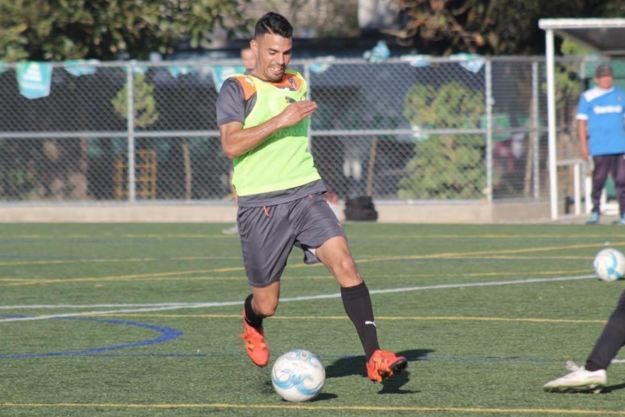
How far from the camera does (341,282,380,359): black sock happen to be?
7.46 meters

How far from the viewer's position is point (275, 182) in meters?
7.75

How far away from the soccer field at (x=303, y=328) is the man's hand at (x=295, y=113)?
139cm

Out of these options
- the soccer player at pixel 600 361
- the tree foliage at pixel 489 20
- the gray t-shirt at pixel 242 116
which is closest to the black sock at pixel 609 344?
the soccer player at pixel 600 361

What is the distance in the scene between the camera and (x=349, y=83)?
79.6 ft

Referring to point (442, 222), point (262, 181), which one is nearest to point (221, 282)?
point (262, 181)

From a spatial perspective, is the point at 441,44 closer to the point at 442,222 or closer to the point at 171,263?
the point at 442,222

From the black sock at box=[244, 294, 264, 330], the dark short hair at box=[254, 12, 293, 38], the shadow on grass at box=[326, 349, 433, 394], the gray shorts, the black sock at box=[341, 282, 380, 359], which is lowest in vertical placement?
the shadow on grass at box=[326, 349, 433, 394]

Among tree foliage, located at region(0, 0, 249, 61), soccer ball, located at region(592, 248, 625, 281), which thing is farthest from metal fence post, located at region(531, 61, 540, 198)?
soccer ball, located at region(592, 248, 625, 281)

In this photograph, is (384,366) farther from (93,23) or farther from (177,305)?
(93,23)

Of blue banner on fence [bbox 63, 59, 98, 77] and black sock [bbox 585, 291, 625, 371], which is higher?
black sock [bbox 585, 291, 625, 371]

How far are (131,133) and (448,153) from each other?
4977 mm

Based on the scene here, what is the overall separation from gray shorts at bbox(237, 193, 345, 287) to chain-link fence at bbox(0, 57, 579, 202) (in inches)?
558

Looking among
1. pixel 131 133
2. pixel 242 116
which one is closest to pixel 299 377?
pixel 242 116

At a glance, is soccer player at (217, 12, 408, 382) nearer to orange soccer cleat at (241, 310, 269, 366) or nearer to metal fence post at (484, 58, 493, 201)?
orange soccer cleat at (241, 310, 269, 366)
